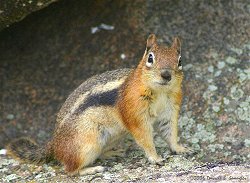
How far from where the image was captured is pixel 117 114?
6.87 meters

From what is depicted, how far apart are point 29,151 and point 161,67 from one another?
1637 millimetres

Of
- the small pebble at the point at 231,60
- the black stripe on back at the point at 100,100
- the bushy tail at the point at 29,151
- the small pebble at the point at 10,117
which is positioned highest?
the small pebble at the point at 231,60

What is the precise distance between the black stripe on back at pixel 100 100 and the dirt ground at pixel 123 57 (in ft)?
2.09

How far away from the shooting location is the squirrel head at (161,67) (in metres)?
6.40

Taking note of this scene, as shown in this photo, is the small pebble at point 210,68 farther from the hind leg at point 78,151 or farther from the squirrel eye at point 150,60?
the hind leg at point 78,151

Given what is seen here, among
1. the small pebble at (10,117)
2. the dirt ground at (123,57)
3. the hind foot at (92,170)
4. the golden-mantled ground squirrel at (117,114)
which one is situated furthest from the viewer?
the small pebble at (10,117)

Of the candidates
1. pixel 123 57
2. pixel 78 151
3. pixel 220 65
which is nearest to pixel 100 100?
pixel 78 151

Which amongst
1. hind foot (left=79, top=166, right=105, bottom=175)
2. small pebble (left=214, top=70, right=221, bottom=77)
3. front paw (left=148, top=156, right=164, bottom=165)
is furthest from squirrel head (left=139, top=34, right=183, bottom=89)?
small pebble (left=214, top=70, right=221, bottom=77)

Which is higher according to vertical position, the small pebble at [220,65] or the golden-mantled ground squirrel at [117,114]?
the small pebble at [220,65]

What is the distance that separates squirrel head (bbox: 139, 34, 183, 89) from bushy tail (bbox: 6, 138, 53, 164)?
1255 millimetres

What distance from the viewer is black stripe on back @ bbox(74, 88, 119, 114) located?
270 inches

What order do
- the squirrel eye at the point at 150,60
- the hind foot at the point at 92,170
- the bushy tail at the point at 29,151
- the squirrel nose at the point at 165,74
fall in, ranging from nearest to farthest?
the squirrel nose at the point at 165,74 → the squirrel eye at the point at 150,60 → the hind foot at the point at 92,170 → the bushy tail at the point at 29,151

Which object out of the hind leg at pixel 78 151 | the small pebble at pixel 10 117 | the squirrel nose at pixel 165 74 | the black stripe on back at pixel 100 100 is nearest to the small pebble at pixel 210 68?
the black stripe on back at pixel 100 100

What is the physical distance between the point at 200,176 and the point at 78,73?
245cm
